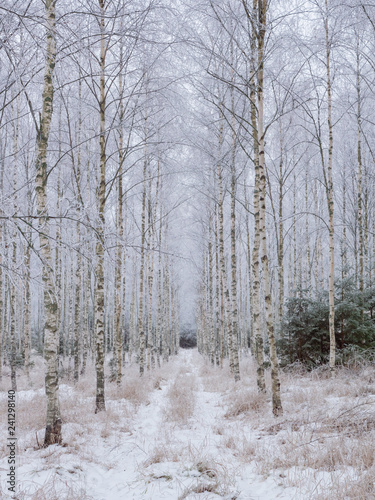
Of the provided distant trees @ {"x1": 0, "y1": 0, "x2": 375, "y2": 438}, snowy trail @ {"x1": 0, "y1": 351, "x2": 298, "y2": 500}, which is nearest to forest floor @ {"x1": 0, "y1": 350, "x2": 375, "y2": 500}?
snowy trail @ {"x1": 0, "y1": 351, "x2": 298, "y2": 500}

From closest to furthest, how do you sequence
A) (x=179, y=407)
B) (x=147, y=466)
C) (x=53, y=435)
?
1. (x=147, y=466)
2. (x=53, y=435)
3. (x=179, y=407)

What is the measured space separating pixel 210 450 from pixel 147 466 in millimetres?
824

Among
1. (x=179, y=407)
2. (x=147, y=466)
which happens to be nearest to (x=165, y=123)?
(x=179, y=407)

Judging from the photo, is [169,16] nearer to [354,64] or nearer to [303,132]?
[354,64]

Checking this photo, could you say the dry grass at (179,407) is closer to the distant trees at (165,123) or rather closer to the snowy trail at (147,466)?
the snowy trail at (147,466)

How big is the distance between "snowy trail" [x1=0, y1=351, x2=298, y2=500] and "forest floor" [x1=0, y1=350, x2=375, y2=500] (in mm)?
11

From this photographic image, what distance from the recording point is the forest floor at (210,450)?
9.70 ft

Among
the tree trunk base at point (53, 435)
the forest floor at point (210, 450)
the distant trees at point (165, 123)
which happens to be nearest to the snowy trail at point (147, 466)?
the forest floor at point (210, 450)

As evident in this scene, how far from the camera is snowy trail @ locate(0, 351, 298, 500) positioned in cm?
303

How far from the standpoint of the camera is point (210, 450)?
158 inches

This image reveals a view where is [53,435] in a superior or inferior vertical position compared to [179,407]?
superior

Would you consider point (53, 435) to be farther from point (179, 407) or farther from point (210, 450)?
point (179, 407)

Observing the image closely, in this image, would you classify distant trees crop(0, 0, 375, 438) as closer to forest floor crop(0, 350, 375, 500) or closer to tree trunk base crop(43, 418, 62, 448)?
tree trunk base crop(43, 418, 62, 448)

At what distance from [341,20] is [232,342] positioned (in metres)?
8.12
